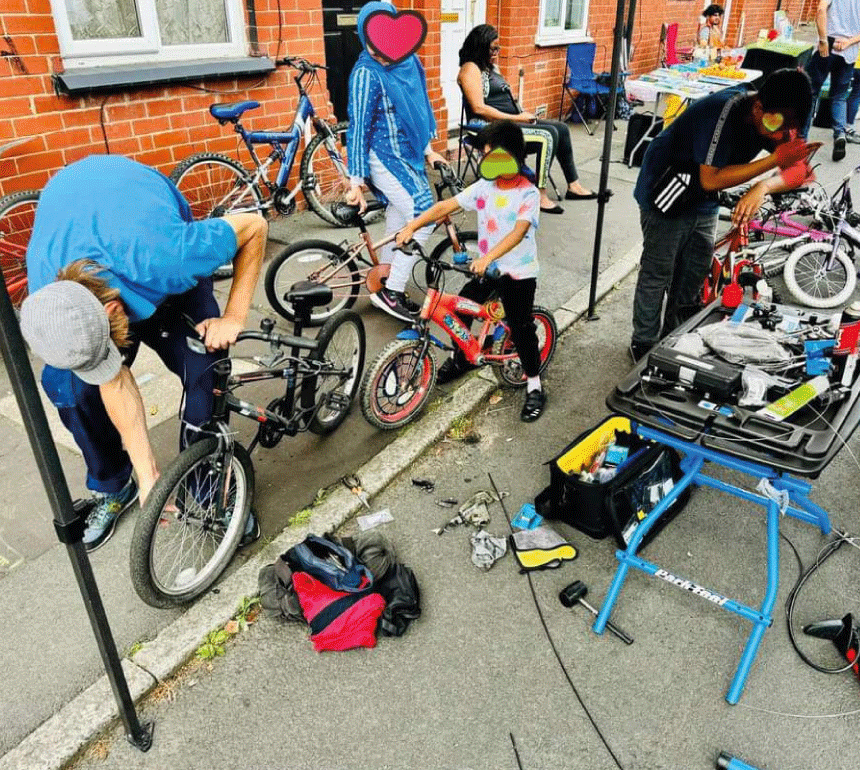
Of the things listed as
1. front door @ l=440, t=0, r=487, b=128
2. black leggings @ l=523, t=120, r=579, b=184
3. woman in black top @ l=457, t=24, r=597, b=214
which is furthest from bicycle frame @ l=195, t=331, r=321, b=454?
front door @ l=440, t=0, r=487, b=128

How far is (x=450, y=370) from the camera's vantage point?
4.50m

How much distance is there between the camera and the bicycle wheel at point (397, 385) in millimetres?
3773

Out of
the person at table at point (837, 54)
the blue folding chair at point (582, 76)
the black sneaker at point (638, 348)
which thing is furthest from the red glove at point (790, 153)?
the blue folding chair at point (582, 76)

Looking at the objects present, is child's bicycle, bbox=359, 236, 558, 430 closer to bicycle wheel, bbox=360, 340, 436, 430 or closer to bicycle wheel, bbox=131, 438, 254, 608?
bicycle wheel, bbox=360, 340, 436, 430

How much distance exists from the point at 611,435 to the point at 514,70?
24.7ft

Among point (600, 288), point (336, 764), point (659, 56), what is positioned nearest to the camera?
point (336, 764)

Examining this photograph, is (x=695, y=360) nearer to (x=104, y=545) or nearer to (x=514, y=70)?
(x=104, y=545)

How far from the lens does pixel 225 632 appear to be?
9.31ft

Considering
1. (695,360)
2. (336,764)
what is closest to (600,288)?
(695,360)

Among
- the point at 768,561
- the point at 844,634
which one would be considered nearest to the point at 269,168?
the point at 768,561

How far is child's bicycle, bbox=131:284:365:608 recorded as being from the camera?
269cm

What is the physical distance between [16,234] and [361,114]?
8.20ft

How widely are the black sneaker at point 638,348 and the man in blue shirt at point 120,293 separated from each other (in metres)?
2.68

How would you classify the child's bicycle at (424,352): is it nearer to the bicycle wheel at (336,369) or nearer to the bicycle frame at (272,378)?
the bicycle wheel at (336,369)
